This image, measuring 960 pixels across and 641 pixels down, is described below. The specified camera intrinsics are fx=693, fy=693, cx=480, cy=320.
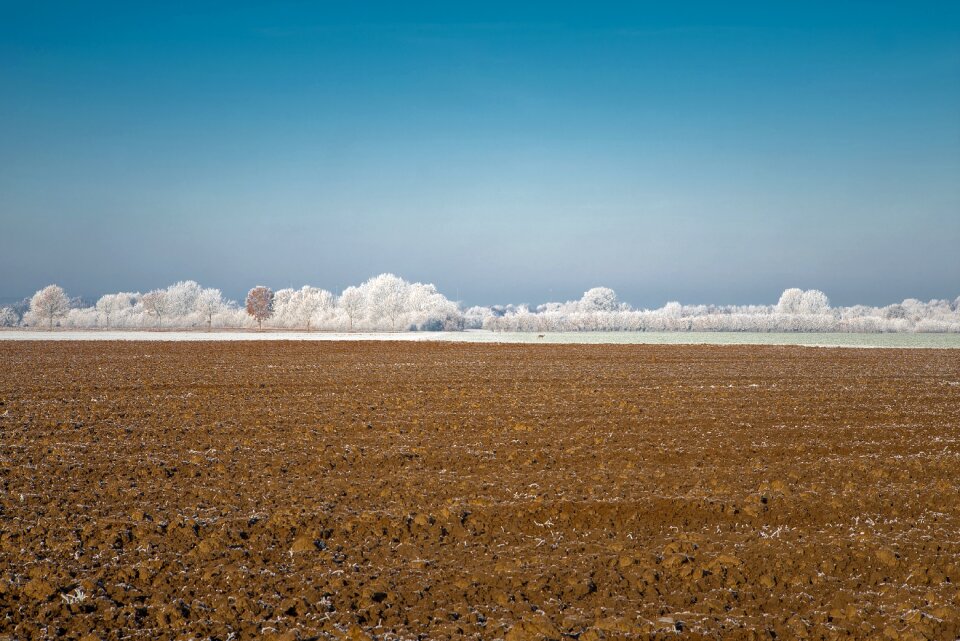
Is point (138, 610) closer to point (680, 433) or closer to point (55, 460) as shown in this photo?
point (55, 460)

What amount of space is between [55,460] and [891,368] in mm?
32331

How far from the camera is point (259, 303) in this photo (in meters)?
118

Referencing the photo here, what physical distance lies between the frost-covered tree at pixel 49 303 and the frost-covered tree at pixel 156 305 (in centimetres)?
1523

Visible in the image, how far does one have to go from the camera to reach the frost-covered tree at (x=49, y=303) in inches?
4574

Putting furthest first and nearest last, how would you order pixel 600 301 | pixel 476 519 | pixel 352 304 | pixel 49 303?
1. pixel 600 301
2. pixel 352 304
3. pixel 49 303
4. pixel 476 519

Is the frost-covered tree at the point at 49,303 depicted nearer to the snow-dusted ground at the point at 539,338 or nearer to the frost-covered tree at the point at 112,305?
→ the frost-covered tree at the point at 112,305

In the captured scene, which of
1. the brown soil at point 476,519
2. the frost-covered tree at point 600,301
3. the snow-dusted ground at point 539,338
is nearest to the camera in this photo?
the brown soil at point 476,519

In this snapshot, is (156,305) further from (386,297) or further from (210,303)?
(386,297)

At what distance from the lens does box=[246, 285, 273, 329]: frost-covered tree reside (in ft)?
387

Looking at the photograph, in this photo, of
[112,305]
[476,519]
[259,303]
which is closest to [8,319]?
[112,305]

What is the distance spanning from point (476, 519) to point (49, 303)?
129658 millimetres

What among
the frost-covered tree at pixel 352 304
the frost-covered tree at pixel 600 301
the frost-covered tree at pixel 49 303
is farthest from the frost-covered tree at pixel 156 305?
the frost-covered tree at pixel 600 301

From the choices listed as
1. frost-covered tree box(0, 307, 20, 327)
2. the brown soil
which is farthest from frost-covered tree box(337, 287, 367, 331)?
the brown soil

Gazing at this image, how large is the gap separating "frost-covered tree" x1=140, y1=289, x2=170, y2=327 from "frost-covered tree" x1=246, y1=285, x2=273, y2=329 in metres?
22.1
